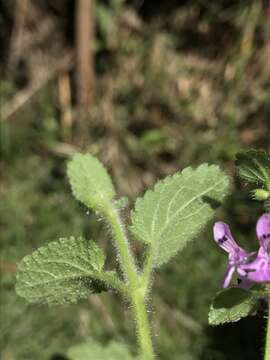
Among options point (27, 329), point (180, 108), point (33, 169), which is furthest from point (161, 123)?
point (27, 329)

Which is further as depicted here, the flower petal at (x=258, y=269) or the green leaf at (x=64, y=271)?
the green leaf at (x=64, y=271)

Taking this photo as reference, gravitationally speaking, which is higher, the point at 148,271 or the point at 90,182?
the point at 90,182

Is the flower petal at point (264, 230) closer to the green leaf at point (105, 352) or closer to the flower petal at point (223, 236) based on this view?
the flower petal at point (223, 236)

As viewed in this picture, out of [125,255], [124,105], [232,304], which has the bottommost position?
[232,304]

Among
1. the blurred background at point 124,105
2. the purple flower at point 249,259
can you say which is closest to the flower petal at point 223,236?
the purple flower at point 249,259

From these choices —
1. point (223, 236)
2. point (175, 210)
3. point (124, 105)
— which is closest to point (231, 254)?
point (223, 236)

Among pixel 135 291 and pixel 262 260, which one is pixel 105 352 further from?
pixel 262 260

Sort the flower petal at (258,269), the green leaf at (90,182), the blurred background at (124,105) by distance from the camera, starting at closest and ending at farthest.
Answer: the flower petal at (258,269), the green leaf at (90,182), the blurred background at (124,105)
